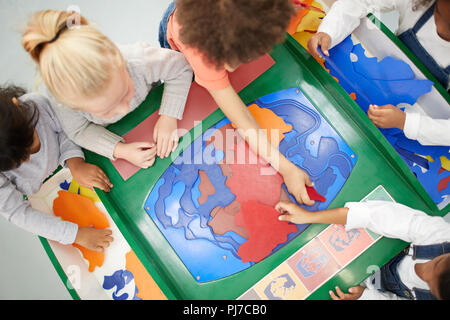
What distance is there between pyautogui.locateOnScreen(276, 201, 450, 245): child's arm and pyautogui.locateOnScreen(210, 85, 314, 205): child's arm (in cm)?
4

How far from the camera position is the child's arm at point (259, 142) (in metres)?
0.67

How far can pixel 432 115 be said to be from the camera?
2.50ft

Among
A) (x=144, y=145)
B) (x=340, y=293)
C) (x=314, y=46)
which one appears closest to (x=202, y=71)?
(x=144, y=145)

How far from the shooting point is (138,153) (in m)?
0.70

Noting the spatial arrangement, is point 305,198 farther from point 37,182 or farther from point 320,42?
point 37,182

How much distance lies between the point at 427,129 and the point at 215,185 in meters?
0.51

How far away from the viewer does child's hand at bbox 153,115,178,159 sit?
2.30 ft

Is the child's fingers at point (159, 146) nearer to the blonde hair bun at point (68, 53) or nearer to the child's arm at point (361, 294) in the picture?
the blonde hair bun at point (68, 53)

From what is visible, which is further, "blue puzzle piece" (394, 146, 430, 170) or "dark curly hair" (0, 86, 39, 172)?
"blue puzzle piece" (394, 146, 430, 170)

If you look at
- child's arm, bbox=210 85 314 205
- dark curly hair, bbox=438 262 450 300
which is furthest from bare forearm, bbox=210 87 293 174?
dark curly hair, bbox=438 262 450 300

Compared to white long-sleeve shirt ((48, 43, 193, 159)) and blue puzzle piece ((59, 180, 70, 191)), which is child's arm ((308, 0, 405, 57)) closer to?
white long-sleeve shirt ((48, 43, 193, 159))

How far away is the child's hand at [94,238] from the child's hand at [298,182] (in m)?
0.42

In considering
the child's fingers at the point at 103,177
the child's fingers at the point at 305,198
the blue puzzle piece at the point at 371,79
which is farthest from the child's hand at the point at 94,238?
the blue puzzle piece at the point at 371,79
